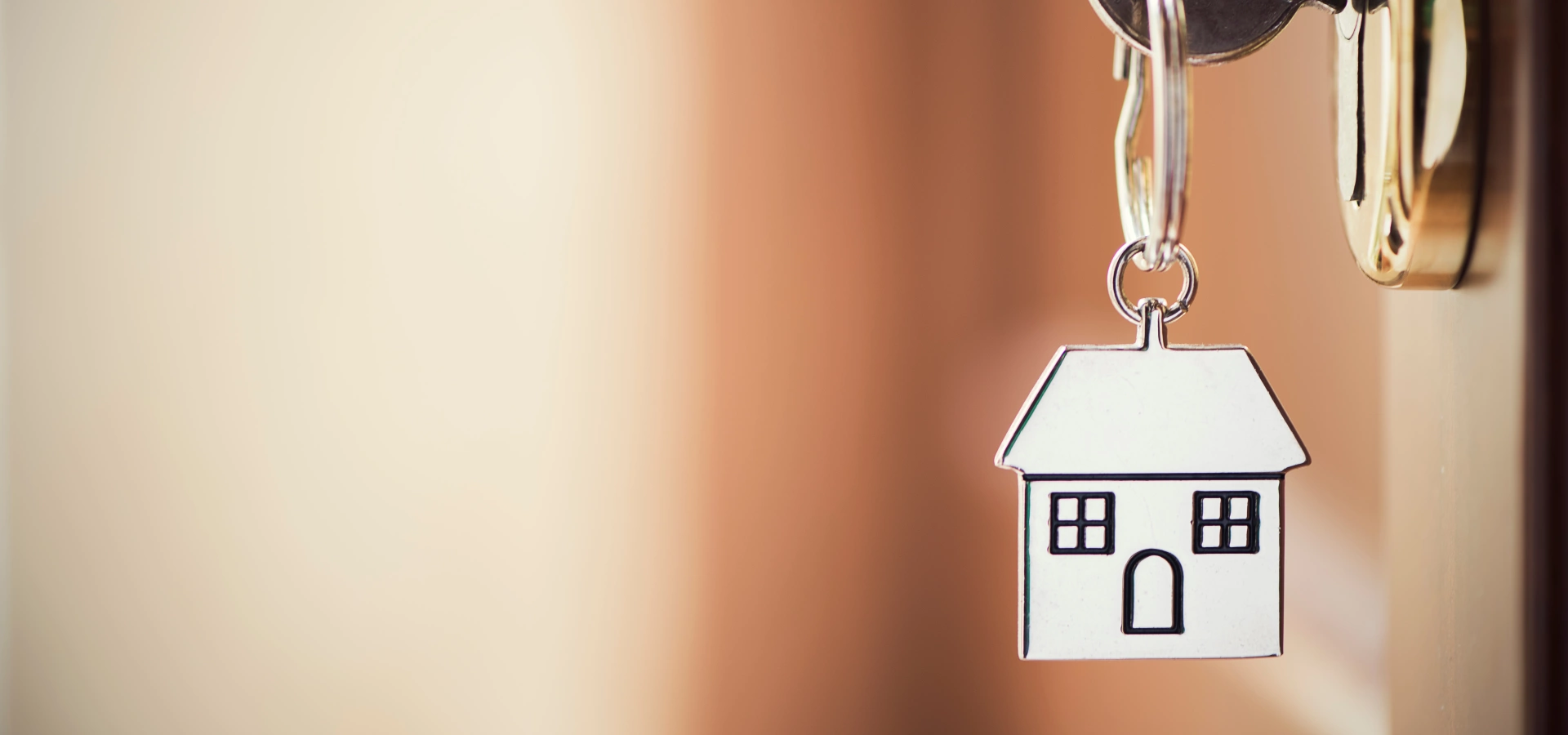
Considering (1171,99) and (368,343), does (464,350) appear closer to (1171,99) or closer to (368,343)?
(368,343)

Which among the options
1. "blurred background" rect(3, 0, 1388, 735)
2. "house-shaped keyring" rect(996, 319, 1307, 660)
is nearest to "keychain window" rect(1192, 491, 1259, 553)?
"house-shaped keyring" rect(996, 319, 1307, 660)

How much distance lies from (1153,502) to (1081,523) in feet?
0.07

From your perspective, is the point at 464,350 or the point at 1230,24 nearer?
the point at 1230,24

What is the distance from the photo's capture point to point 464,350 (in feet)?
2.38

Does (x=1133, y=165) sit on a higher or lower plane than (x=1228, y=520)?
higher

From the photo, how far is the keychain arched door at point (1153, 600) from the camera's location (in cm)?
25

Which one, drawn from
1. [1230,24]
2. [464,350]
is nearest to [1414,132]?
[1230,24]

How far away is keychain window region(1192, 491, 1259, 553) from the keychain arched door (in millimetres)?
12

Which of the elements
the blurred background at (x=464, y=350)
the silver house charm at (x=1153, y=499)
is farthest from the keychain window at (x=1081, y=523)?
the blurred background at (x=464, y=350)

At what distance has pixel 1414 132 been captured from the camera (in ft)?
0.84

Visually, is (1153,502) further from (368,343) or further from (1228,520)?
(368,343)

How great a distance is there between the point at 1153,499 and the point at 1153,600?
Result: 1.1 inches

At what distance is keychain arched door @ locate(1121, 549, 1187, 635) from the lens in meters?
0.25

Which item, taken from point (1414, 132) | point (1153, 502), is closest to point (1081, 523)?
point (1153, 502)
